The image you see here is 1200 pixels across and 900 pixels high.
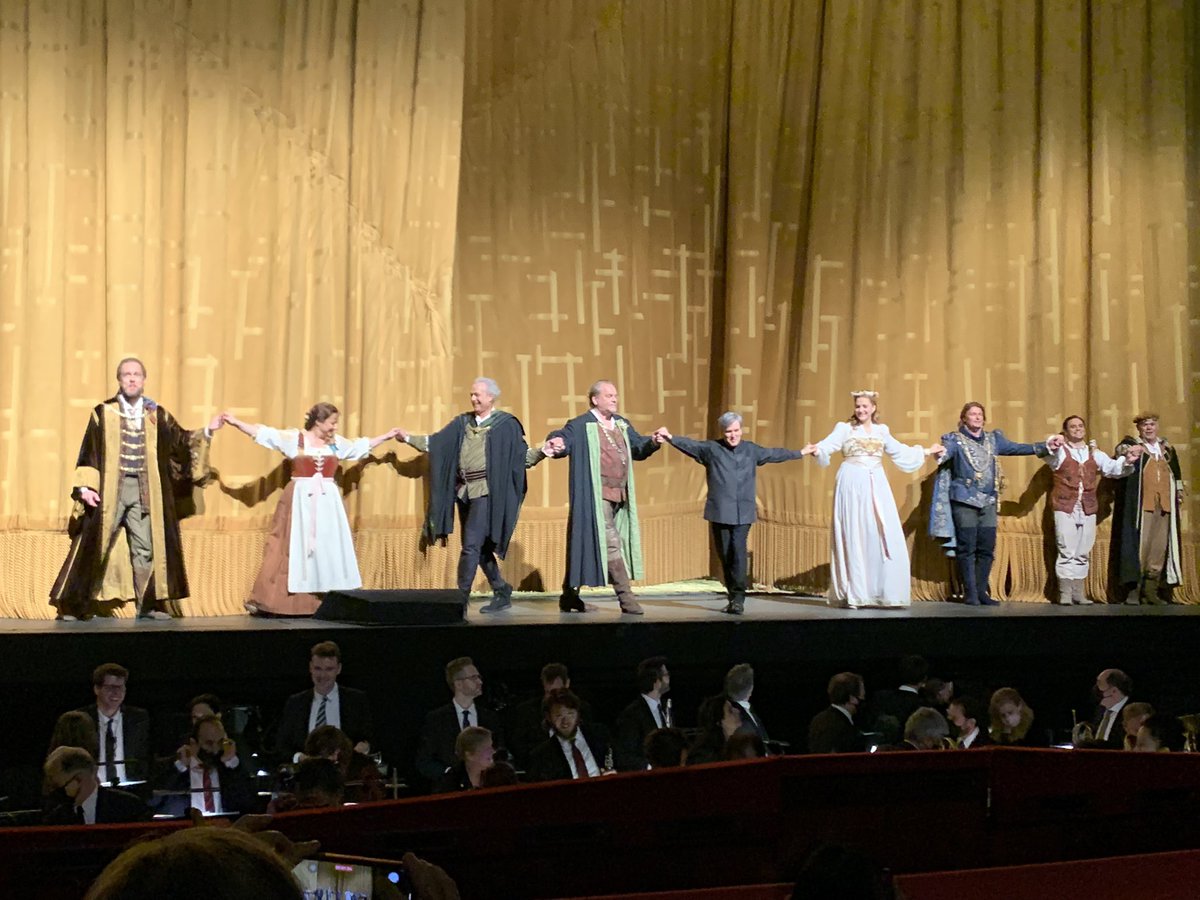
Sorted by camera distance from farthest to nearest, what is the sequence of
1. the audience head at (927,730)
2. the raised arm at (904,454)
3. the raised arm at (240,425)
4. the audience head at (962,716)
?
the raised arm at (904,454), the raised arm at (240,425), the audience head at (962,716), the audience head at (927,730)

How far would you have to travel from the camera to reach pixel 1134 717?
5617mm

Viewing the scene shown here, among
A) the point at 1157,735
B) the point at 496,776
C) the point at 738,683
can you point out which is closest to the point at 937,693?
the point at 738,683

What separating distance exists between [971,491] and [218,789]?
5575 millimetres

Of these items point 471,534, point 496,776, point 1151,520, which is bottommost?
point 496,776

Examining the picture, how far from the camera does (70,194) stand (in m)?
8.66

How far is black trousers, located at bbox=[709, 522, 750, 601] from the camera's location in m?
8.81

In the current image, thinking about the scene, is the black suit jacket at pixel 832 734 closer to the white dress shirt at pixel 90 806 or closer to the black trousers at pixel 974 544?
the white dress shirt at pixel 90 806

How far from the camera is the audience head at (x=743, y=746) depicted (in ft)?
15.5

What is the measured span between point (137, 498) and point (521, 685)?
2.17 meters

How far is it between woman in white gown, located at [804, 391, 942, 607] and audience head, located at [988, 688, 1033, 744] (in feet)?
9.59

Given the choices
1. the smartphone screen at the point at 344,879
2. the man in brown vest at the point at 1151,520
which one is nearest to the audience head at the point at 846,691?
the man in brown vest at the point at 1151,520

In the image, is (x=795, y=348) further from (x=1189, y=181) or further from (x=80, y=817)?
(x=80, y=817)

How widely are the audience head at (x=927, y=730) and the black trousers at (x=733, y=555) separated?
3596 millimetres

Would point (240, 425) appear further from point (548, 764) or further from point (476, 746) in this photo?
point (476, 746)
